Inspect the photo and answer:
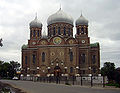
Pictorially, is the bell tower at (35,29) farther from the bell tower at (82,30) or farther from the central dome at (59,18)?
the bell tower at (82,30)

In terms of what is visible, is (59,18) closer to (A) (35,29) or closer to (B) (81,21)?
(B) (81,21)

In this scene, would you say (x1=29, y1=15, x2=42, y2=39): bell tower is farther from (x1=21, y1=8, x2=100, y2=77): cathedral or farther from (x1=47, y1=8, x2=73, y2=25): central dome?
(x1=47, y1=8, x2=73, y2=25): central dome

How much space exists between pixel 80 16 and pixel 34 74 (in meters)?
21.0

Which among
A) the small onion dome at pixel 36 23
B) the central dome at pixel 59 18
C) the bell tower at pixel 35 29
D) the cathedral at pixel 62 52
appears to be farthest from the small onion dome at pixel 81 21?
the bell tower at pixel 35 29

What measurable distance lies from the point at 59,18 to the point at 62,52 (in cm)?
1068

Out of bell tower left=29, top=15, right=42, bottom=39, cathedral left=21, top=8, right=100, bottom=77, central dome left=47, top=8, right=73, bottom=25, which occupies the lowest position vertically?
cathedral left=21, top=8, right=100, bottom=77

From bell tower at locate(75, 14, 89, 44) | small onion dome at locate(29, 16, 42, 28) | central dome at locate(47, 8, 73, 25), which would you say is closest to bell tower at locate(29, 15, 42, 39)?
small onion dome at locate(29, 16, 42, 28)

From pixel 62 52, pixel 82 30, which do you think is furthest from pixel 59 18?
pixel 62 52

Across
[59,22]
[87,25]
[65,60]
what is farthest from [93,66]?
[59,22]

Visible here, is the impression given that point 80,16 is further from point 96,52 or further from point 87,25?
point 96,52

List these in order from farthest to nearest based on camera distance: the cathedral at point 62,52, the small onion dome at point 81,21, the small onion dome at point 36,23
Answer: the small onion dome at point 36,23
the small onion dome at point 81,21
the cathedral at point 62,52

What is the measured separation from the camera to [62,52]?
5606 centimetres

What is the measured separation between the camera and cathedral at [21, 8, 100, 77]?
5553 cm

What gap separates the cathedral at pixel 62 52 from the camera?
182 feet
